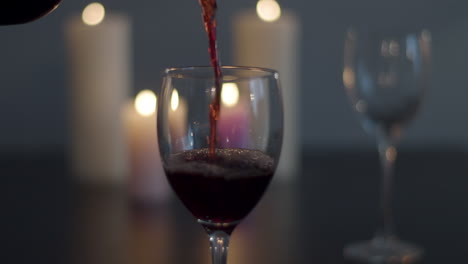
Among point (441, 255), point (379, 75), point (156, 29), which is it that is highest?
point (156, 29)

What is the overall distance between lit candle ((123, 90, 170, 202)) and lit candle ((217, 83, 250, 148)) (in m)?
0.67

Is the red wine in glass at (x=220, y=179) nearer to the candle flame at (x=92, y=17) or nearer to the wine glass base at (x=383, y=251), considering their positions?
the wine glass base at (x=383, y=251)

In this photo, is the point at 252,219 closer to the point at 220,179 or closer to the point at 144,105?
Result: the point at 144,105

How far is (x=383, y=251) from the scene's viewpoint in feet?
3.98

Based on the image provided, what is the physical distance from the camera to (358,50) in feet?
4.23

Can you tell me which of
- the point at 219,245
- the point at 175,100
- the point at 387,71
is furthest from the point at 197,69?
the point at 387,71

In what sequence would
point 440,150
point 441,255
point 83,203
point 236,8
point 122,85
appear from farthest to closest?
point 236,8 < point 440,150 < point 122,85 < point 83,203 < point 441,255

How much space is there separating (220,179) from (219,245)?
0.26 feet

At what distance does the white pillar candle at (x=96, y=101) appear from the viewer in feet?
5.15

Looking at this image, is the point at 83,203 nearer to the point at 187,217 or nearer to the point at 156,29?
the point at 187,217

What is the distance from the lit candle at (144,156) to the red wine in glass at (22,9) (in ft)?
2.07

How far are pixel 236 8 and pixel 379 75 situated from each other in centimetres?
99

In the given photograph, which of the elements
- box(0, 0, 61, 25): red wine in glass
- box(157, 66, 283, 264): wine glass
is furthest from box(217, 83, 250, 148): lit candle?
box(0, 0, 61, 25): red wine in glass

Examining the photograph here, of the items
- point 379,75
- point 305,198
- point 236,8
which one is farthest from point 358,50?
point 236,8
